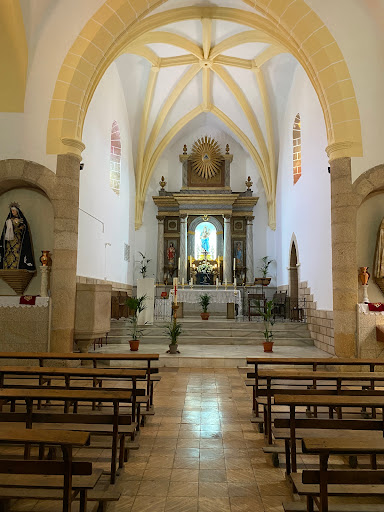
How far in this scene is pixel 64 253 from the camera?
361 inches

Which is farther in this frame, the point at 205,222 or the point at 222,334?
the point at 205,222

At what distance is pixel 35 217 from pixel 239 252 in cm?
1113

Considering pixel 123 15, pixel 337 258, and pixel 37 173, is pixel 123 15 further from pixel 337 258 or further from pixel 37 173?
pixel 337 258

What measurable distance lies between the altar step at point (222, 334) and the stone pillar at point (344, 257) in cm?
270

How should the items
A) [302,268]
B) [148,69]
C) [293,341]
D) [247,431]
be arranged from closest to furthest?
1. [247,431]
2. [293,341]
3. [302,268]
4. [148,69]

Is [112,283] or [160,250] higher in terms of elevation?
[160,250]

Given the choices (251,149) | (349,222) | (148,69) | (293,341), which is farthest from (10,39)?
(251,149)

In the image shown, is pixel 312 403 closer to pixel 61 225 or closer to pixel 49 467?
pixel 49 467

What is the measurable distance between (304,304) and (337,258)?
4.18 meters

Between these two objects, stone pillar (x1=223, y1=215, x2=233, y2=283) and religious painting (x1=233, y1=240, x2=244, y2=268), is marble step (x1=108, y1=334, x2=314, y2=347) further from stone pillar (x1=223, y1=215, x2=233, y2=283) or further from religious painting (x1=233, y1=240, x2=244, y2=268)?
religious painting (x1=233, y1=240, x2=244, y2=268)

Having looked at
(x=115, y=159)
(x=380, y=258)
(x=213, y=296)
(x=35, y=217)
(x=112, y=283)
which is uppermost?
(x=115, y=159)

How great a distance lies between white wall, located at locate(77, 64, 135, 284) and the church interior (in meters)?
0.11

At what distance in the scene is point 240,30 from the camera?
13.7 meters

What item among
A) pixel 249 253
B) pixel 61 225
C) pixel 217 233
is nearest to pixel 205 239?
pixel 217 233
